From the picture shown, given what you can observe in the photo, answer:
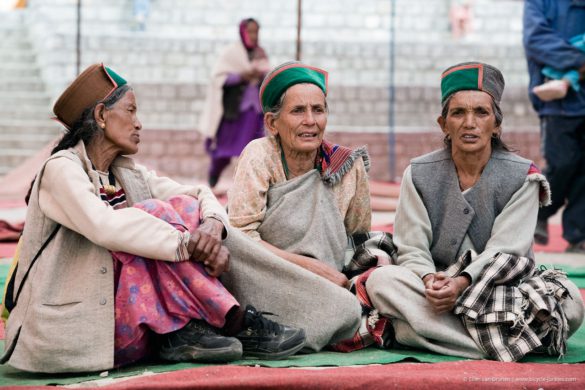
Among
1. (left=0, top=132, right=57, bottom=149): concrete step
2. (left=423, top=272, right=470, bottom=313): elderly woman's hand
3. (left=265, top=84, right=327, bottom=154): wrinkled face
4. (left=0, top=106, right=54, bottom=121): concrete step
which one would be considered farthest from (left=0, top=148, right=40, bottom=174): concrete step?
(left=423, top=272, right=470, bottom=313): elderly woman's hand

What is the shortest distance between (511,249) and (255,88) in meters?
7.94

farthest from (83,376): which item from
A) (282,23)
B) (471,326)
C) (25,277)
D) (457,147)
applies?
(282,23)

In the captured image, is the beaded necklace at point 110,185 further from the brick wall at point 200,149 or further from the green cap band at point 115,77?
the brick wall at point 200,149

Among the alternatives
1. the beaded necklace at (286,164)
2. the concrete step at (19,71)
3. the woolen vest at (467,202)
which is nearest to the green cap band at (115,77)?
the beaded necklace at (286,164)

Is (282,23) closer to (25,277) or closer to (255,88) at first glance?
(255,88)

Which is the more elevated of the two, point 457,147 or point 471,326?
point 457,147

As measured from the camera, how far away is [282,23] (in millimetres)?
17578

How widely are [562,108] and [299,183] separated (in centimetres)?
357

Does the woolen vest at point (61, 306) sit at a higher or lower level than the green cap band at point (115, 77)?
lower

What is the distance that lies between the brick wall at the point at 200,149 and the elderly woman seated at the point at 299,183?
10.2m

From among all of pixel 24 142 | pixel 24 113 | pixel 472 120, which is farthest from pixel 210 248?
pixel 24 113

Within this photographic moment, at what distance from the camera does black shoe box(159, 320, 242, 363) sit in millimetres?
3648

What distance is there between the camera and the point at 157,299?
12.1 ft

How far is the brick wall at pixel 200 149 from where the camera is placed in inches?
582
